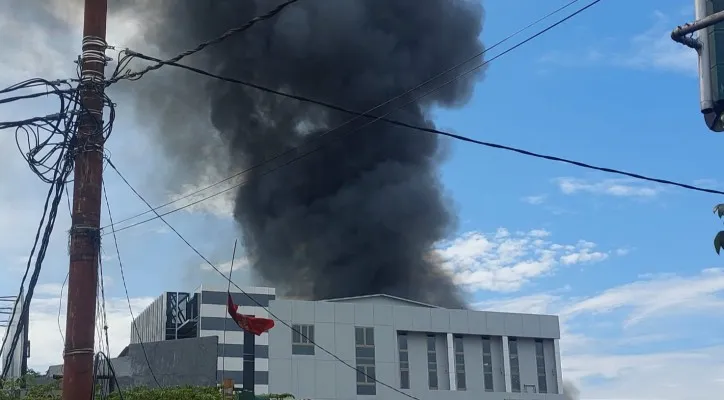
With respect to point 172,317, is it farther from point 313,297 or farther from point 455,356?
point 455,356

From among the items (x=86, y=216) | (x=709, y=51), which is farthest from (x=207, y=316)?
(x=709, y=51)

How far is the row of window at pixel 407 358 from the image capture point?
4144 centimetres

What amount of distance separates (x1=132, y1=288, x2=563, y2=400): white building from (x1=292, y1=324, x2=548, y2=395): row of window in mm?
49

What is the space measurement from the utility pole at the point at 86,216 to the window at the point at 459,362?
121 ft

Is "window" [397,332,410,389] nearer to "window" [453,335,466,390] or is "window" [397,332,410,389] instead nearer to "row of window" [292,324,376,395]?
"row of window" [292,324,376,395]

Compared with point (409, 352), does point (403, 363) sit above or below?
below

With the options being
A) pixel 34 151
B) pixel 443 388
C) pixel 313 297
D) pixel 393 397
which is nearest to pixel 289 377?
pixel 393 397

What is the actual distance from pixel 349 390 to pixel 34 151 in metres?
32.1

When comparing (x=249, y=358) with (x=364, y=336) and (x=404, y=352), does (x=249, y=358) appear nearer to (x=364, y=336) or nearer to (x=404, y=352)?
(x=364, y=336)

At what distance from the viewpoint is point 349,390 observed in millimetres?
41594

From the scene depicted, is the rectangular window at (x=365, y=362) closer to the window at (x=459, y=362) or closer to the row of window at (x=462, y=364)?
the row of window at (x=462, y=364)

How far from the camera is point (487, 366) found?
45.7 m

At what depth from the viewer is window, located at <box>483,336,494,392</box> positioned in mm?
45688

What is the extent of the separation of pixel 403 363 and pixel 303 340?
5.58 metres
